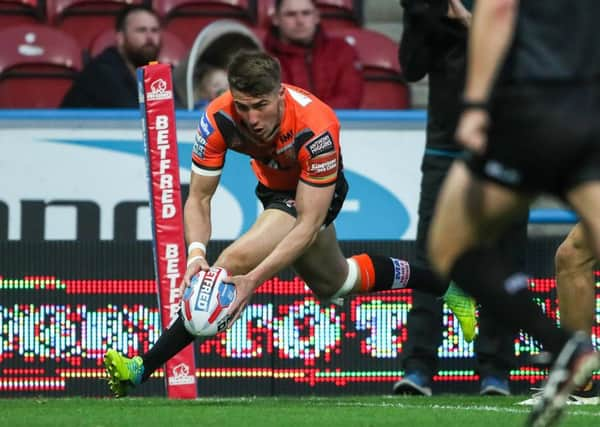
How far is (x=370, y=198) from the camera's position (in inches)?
364

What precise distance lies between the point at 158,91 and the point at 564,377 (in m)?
3.95

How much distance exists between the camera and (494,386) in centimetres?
776

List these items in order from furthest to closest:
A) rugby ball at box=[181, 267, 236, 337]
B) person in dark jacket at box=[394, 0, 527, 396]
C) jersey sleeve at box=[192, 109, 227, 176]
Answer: person in dark jacket at box=[394, 0, 527, 396] → jersey sleeve at box=[192, 109, 227, 176] → rugby ball at box=[181, 267, 236, 337]

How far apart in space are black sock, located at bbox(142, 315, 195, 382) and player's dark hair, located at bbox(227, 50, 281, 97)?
3.62 ft

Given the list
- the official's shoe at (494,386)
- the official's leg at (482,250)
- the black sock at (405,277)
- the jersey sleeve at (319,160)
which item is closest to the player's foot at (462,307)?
the black sock at (405,277)

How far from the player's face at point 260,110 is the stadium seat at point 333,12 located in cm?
518

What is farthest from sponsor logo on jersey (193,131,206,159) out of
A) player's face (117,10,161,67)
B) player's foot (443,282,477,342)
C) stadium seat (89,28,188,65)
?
stadium seat (89,28,188,65)

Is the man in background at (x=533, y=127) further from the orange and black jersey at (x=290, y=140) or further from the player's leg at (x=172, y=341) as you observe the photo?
the player's leg at (x=172, y=341)

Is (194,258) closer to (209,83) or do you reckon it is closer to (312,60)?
(209,83)

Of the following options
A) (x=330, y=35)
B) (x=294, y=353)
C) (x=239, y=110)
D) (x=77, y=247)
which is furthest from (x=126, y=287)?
(x=330, y=35)

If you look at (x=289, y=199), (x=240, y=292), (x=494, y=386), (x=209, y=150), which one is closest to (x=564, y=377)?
(x=240, y=292)

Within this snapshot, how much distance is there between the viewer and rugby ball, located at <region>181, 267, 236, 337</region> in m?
6.52

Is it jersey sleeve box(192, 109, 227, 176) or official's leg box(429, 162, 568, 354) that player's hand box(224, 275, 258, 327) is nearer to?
jersey sleeve box(192, 109, 227, 176)

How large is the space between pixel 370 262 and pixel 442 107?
91cm
